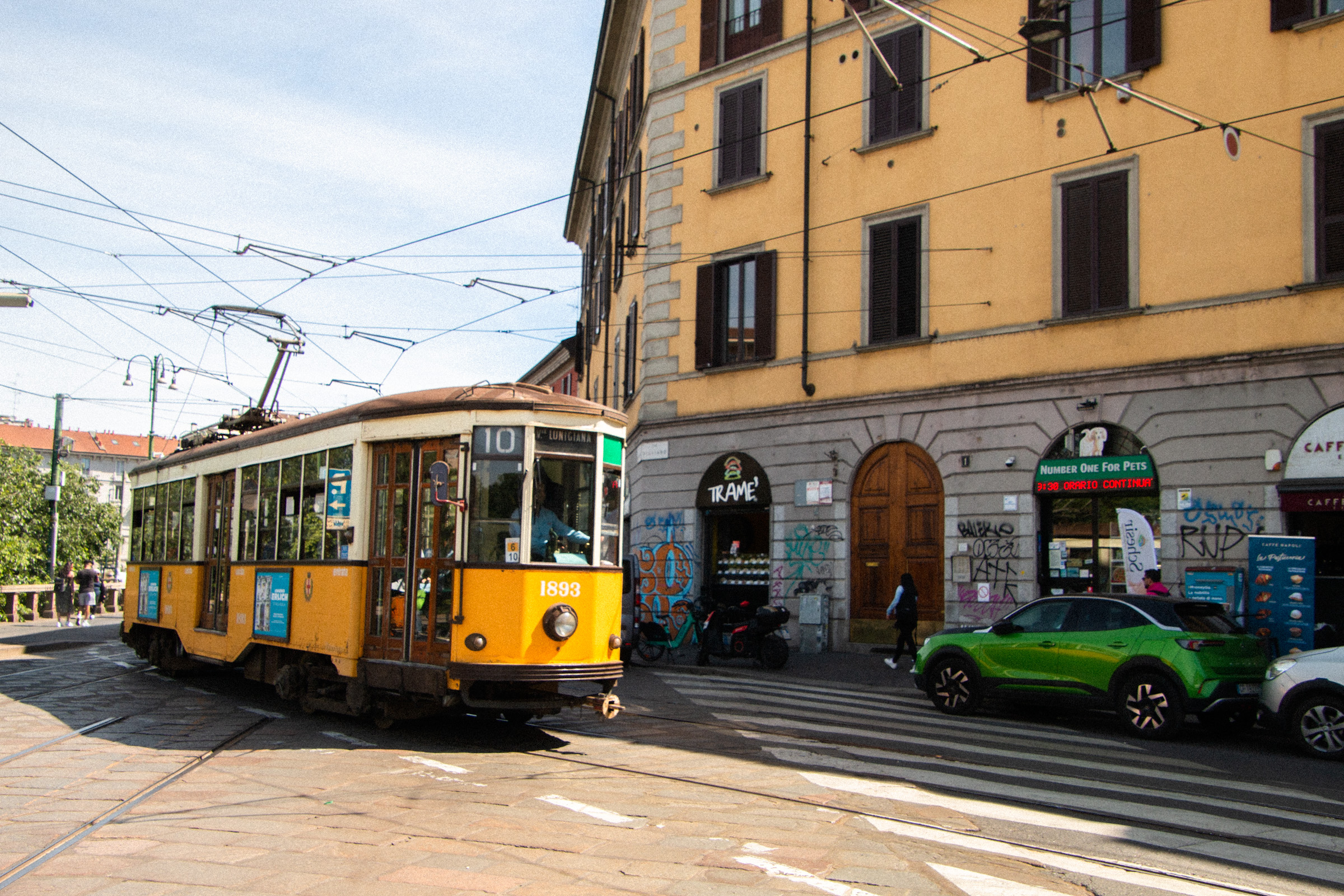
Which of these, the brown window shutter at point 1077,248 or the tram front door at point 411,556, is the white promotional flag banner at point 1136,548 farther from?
the tram front door at point 411,556

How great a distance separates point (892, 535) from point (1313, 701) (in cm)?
908

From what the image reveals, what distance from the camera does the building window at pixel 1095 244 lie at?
16672 mm

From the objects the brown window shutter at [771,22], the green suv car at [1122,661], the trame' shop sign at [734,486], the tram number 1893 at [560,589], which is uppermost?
the brown window shutter at [771,22]

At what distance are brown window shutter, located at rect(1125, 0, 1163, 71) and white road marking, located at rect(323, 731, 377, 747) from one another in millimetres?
14131

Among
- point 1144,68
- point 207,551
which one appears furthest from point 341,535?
point 1144,68

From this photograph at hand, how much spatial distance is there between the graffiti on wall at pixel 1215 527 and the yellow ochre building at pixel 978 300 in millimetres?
34

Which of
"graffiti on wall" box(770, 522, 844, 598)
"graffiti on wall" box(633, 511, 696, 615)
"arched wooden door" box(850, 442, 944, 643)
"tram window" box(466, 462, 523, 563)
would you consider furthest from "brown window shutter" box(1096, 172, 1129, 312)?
"tram window" box(466, 462, 523, 563)

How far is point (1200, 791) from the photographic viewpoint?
8273mm

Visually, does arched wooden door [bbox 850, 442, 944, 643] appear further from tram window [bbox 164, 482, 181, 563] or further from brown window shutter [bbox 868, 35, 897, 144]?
tram window [bbox 164, 482, 181, 563]

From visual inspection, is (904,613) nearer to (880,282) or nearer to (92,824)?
(880,282)

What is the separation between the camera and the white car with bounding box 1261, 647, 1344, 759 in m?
10.2

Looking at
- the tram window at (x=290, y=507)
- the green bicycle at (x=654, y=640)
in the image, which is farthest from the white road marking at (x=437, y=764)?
the green bicycle at (x=654, y=640)

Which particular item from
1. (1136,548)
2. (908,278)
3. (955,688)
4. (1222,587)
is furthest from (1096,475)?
(955,688)

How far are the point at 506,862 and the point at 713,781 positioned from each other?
104 inches
